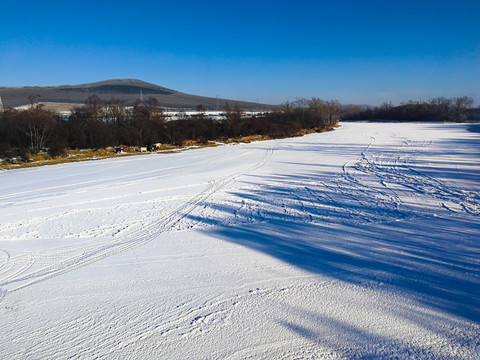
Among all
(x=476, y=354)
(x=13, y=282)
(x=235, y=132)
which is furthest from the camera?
(x=235, y=132)

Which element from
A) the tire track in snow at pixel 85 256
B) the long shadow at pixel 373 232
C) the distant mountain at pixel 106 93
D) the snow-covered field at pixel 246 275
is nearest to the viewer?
the snow-covered field at pixel 246 275

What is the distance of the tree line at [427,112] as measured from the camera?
79506mm

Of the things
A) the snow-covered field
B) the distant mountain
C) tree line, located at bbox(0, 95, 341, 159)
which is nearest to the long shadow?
the snow-covered field

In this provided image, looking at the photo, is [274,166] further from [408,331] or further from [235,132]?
[235,132]

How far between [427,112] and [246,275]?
3775 inches

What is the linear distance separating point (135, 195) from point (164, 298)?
6.36 metres

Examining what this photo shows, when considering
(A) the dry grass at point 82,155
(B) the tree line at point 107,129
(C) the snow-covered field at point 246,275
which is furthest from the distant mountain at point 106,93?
(C) the snow-covered field at point 246,275

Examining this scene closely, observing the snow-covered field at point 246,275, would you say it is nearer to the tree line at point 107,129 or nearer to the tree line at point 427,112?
the tree line at point 107,129

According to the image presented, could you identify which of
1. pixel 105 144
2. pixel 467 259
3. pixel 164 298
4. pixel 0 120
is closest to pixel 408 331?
pixel 467 259

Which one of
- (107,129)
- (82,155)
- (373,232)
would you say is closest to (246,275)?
(373,232)

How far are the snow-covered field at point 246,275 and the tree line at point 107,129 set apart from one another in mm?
16827

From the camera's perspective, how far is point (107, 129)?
2850 cm

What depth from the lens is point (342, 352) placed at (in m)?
3.00

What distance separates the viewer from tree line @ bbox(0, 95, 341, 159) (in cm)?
2323
